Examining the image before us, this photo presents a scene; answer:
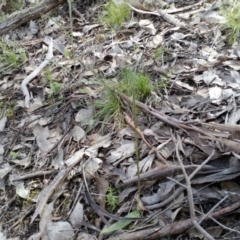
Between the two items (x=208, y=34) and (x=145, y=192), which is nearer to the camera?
(x=145, y=192)

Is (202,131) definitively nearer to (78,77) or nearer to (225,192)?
(225,192)

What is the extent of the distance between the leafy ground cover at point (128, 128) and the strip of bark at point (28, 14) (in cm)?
12

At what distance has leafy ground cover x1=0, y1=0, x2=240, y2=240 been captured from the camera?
1.44m

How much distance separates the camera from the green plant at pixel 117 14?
2.38 meters

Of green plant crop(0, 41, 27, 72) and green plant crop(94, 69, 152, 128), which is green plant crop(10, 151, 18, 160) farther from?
green plant crop(0, 41, 27, 72)

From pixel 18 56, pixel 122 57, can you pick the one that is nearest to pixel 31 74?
pixel 18 56

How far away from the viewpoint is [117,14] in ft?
7.84

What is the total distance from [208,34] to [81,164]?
987mm

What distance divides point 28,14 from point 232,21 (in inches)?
50.1

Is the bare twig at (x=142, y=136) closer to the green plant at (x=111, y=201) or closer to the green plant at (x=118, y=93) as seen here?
the green plant at (x=118, y=93)

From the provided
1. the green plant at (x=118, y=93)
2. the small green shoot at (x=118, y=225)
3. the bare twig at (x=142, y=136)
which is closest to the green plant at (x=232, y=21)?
the green plant at (x=118, y=93)

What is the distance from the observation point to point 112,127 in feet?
5.81

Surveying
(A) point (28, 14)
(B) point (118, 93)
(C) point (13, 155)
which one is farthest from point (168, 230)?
(A) point (28, 14)

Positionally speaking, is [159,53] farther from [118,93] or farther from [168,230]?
[168,230]
